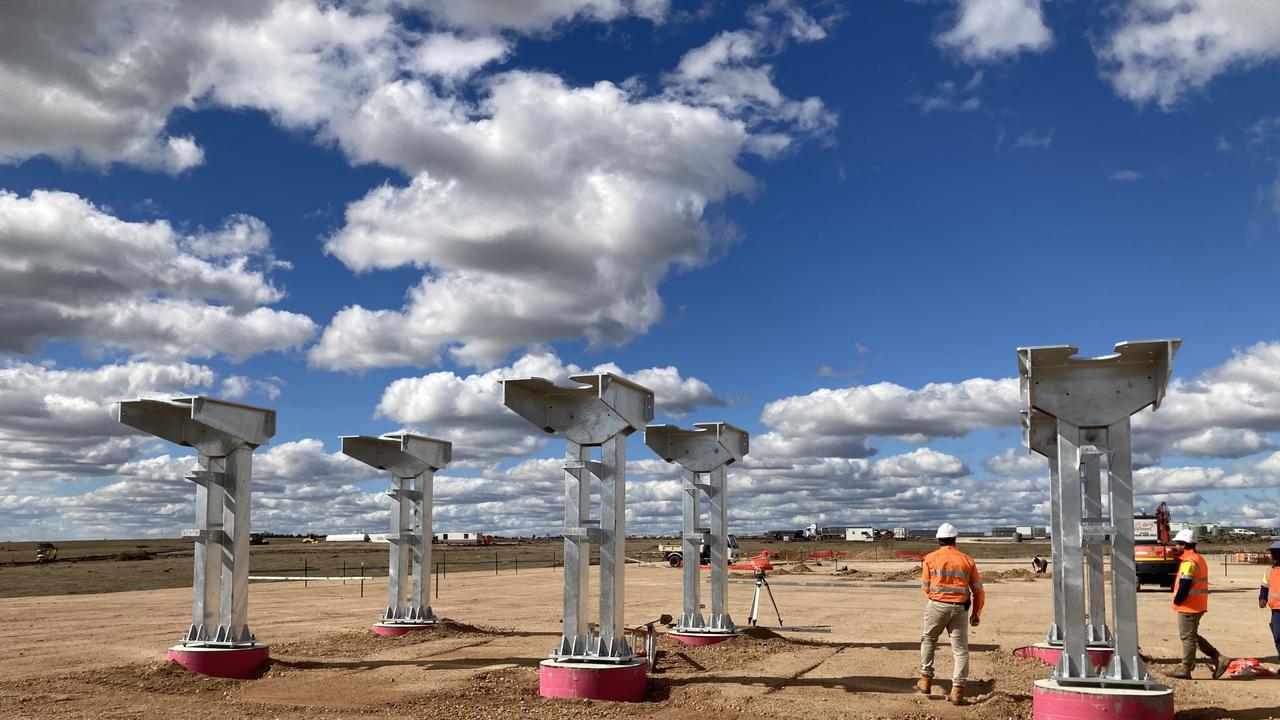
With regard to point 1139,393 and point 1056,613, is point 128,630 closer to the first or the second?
point 1056,613

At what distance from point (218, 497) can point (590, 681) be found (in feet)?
21.0

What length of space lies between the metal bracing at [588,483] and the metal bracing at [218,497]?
4.53 meters

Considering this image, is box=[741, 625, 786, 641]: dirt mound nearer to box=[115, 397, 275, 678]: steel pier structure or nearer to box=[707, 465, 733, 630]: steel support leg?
box=[707, 465, 733, 630]: steel support leg

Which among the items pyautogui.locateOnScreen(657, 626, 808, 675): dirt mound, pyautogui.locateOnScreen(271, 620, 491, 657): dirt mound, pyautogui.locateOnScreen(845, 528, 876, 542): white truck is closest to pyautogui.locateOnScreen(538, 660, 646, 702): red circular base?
pyautogui.locateOnScreen(657, 626, 808, 675): dirt mound

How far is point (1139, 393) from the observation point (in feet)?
34.0

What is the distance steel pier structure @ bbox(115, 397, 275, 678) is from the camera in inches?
567

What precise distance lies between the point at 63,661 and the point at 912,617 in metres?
17.4

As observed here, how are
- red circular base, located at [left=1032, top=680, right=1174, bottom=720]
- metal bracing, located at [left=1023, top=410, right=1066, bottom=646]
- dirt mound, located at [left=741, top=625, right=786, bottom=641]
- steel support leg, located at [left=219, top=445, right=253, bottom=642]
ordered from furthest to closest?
dirt mound, located at [left=741, top=625, right=786, bottom=641], steel support leg, located at [left=219, top=445, right=253, bottom=642], metal bracing, located at [left=1023, top=410, right=1066, bottom=646], red circular base, located at [left=1032, top=680, right=1174, bottom=720]

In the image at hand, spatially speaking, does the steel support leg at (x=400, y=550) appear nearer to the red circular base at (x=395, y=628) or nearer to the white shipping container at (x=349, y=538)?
the red circular base at (x=395, y=628)

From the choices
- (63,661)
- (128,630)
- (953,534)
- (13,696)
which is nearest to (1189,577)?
(953,534)

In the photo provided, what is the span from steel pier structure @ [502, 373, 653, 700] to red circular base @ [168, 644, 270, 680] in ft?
15.6

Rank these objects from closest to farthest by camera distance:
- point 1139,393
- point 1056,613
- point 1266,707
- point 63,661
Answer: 1. point 1139,393
2. point 1266,707
3. point 1056,613
4. point 63,661

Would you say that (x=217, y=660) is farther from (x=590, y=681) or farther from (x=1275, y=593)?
(x=1275, y=593)

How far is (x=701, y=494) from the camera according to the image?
1730 cm
